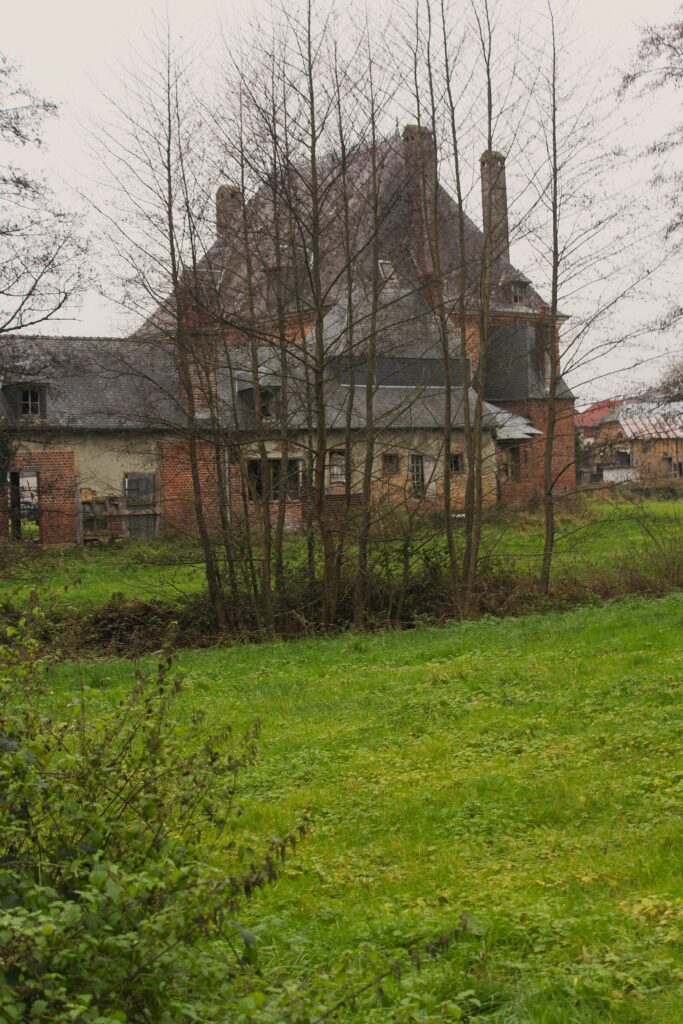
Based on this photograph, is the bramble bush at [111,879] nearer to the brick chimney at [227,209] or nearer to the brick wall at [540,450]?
the brick chimney at [227,209]

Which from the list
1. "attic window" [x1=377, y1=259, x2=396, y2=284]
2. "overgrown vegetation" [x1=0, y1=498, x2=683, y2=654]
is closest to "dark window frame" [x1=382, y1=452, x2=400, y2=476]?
"overgrown vegetation" [x1=0, y1=498, x2=683, y2=654]

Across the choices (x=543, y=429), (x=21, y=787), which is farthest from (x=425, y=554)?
(x=543, y=429)

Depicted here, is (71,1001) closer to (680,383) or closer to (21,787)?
(21,787)

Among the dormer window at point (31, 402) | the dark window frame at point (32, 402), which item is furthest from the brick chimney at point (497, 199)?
the dormer window at point (31, 402)

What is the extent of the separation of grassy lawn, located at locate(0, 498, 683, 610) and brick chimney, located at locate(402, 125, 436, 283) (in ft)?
15.8

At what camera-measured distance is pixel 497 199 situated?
16.9 meters

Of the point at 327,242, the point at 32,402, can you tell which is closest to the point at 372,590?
the point at 327,242

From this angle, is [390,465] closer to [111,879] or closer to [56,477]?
[56,477]

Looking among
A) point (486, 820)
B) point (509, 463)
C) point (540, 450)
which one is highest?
point (540, 450)

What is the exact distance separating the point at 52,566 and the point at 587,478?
37.3 m

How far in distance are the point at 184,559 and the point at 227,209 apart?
18.5 feet

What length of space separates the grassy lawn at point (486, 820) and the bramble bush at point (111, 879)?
19.9 inches

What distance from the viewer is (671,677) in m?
8.81

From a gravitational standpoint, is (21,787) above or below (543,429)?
below
